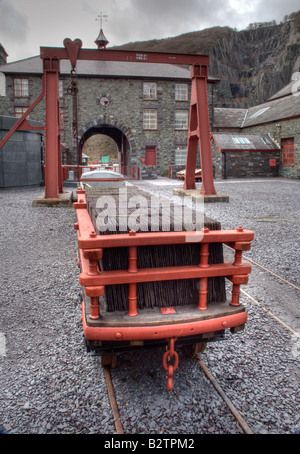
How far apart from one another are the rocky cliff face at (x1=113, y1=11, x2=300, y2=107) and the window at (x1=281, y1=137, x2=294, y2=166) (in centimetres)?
3382

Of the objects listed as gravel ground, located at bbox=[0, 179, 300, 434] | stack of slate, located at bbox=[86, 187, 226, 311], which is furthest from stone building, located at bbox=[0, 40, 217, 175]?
stack of slate, located at bbox=[86, 187, 226, 311]

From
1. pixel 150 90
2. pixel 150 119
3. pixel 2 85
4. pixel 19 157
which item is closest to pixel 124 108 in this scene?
pixel 150 119

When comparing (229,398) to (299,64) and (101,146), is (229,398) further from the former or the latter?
(101,146)

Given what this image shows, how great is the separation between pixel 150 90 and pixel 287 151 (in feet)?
42.6

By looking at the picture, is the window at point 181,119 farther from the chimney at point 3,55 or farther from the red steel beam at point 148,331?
the red steel beam at point 148,331

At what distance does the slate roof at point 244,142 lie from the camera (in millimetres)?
25562

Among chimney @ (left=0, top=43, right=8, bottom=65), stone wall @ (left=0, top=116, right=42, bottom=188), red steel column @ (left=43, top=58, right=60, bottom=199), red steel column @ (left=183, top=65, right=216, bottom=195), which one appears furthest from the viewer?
chimney @ (left=0, top=43, right=8, bottom=65)

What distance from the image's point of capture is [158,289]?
2.54 m

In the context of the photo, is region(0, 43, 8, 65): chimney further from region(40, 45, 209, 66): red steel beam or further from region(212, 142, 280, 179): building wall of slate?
region(40, 45, 209, 66): red steel beam

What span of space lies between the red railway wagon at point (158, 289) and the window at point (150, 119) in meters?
28.5

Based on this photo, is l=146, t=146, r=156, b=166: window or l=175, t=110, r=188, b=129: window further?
l=175, t=110, r=188, b=129: window

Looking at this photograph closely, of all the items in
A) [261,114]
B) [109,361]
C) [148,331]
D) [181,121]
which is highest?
[261,114]

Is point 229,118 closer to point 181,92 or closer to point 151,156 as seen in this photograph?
point 181,92

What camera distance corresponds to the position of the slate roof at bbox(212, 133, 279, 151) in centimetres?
2556
